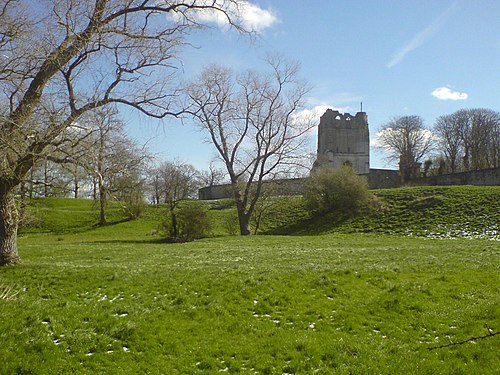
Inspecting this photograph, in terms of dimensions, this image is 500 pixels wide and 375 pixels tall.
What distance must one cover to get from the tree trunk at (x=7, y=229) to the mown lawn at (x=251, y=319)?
1.91 feet

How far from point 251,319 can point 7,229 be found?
9.76 m

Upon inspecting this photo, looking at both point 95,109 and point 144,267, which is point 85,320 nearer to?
point 144,267

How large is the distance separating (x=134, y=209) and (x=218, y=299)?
39.8 metres

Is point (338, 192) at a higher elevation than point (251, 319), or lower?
higher

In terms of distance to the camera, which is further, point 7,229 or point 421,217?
point 421,217

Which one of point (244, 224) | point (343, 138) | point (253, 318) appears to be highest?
point (343, 138)

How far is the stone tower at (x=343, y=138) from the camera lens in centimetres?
9006

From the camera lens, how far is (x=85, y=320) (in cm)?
841

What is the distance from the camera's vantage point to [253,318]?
355 inches

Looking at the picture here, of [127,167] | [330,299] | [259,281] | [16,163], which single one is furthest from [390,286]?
[16,163]

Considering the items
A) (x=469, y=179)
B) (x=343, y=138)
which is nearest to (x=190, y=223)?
(x=469, y=179)

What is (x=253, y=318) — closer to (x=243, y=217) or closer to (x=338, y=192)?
(x=243, y=217)

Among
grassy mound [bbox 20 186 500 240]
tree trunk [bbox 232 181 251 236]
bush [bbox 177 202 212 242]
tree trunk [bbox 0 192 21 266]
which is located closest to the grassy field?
tree trunk [bbox 0 192 21 266]

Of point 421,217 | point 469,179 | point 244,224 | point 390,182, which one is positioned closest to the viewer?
point 421,217
